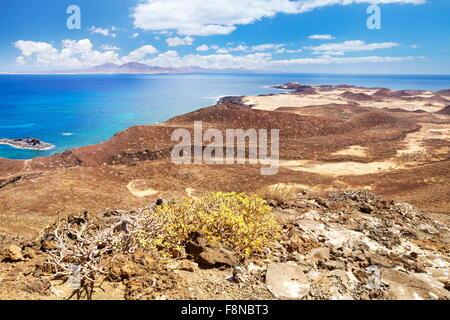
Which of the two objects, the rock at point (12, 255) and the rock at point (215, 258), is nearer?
the rock at point (12, 255)

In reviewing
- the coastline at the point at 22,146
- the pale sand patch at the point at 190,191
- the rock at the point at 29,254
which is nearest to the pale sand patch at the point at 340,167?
the pale sand patch at the point at 190,191

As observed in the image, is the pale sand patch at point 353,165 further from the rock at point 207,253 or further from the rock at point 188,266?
the rock at point 188,266

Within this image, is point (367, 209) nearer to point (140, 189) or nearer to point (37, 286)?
point (37, 286)

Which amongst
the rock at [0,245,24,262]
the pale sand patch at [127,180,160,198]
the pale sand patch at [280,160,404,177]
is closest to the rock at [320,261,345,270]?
the rock at [0,245,24,262]

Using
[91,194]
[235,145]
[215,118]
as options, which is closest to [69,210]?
[91,194]

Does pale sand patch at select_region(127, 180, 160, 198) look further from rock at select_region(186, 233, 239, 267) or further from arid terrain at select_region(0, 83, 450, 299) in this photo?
rock at select_region(186, 233, 239, 267)

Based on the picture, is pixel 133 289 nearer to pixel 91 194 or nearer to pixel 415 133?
pixel 91 194
